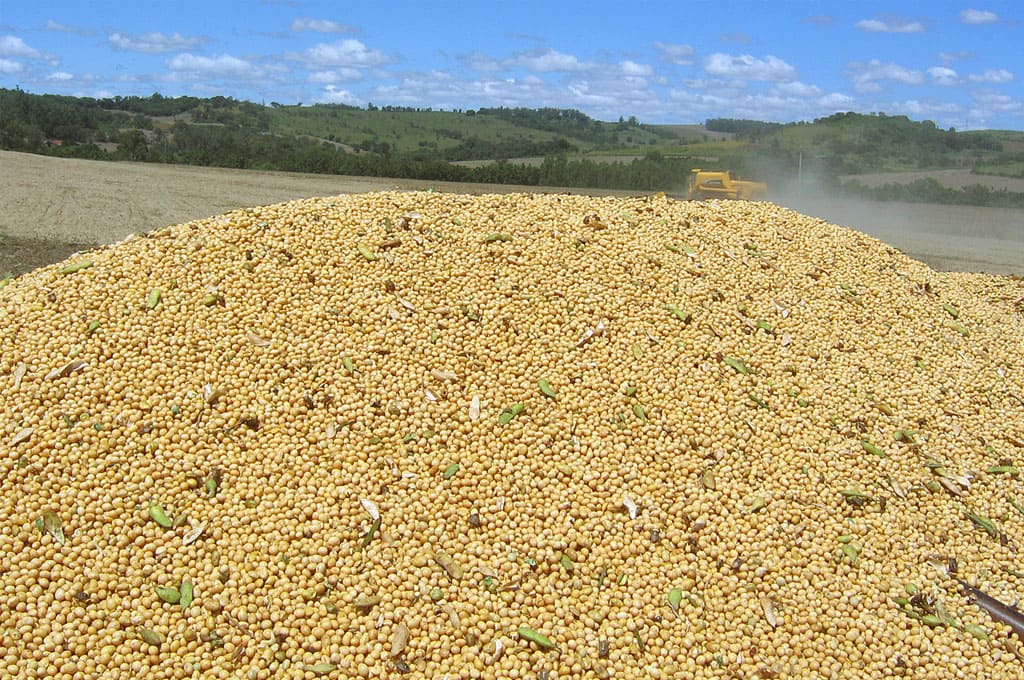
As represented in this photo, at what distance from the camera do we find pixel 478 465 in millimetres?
4207

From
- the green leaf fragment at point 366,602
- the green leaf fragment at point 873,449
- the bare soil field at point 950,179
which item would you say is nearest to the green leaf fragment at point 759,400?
the green leaf fragment at point 873,449

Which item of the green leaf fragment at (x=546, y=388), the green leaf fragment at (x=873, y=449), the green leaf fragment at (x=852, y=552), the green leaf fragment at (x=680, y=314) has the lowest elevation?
the green leaf fragment at (x=852, y=552)

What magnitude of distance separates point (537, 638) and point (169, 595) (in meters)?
1.69

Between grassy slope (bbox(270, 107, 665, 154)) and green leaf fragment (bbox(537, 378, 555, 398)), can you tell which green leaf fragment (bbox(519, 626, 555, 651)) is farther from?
grassy slope (bbox(270, 107, 665, 154))

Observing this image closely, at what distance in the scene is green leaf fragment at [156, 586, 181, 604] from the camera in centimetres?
350

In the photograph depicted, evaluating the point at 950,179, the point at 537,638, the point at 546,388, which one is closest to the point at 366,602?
the point at 537,638

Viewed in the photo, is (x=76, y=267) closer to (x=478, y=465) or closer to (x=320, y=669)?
(x=478, y=465)

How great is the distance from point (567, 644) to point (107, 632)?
2.03m

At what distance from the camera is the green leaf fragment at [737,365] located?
201 inches

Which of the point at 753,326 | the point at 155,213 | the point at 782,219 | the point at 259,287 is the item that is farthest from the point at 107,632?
the point at 155,213

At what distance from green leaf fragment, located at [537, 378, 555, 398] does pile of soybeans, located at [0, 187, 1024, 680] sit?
0.14 feet

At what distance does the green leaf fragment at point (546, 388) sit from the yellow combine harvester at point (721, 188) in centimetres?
1488

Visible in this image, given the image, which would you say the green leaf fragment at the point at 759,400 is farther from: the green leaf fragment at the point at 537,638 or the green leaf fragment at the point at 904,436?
the green leaf fragment at the point at 537,638

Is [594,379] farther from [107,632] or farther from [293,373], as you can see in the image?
[107,632]
